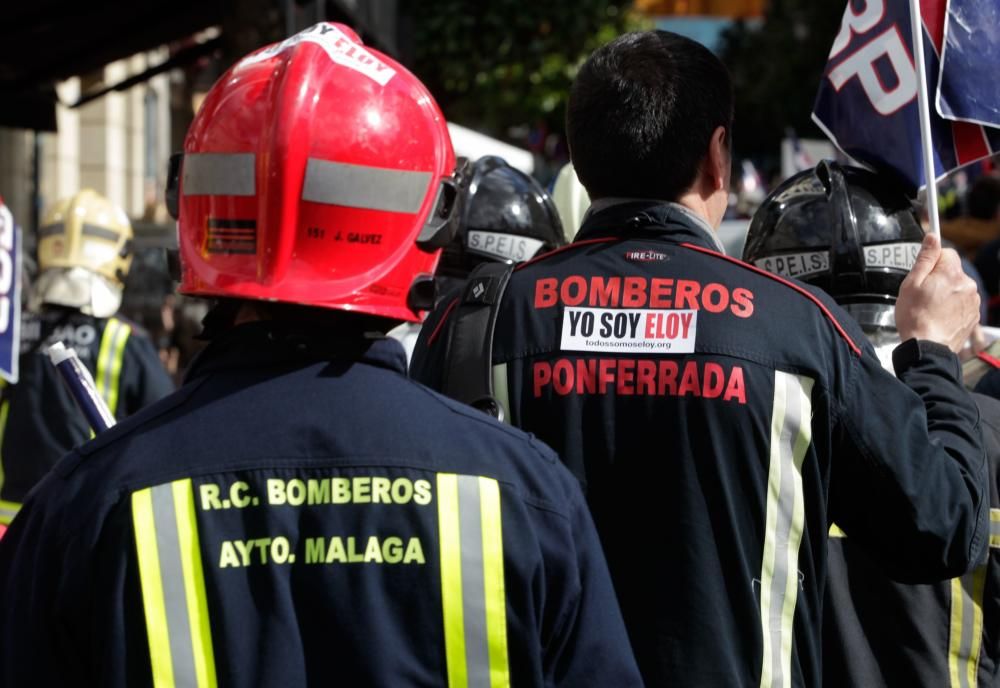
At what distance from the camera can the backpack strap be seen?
252 centimetres

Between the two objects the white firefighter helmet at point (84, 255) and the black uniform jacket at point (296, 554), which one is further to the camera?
the white firefighter helmet at point (84, 255)

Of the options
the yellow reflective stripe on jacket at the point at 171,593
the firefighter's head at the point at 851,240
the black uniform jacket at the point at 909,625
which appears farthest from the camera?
the firefighter's head at the point at 851,240

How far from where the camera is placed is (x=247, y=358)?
1851mm

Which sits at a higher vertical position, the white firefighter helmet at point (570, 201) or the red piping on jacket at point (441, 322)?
the white firefighter helmet at point (570, 201)

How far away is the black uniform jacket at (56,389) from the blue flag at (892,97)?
3.48m

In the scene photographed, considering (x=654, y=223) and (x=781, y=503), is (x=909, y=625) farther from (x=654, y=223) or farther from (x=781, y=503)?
(x=654, y=223)

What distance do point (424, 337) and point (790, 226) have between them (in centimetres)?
116

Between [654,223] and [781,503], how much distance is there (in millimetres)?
517

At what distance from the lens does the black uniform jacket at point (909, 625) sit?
9.20ft

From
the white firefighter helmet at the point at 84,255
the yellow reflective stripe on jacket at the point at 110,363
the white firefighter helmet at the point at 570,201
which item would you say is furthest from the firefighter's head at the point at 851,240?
the white firefighter helmet at the point at 84,255

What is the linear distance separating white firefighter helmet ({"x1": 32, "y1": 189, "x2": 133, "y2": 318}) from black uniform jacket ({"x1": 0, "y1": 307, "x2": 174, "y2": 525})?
66 mm

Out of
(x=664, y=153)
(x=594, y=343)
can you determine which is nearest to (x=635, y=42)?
(x=664, y=153)

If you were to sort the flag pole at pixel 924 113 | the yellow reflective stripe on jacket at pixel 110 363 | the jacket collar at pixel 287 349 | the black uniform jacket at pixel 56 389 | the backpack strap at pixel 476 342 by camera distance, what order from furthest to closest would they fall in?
1. the yellow reflective stripe on jacket at pixel 110 363
2. the black uniform jacket at pixel 56 389
3. the flag pole at pixel 924 113
4. the backpack strap at pixel 476 342
5. the jacket collar at pixel 287 349

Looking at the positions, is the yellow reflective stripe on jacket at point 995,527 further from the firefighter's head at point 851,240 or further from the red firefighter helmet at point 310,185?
the red firefighter helmet at point 310,185
